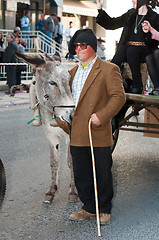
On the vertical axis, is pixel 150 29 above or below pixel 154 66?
above

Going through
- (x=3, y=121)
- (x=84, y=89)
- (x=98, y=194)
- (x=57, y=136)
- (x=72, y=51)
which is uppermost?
(x=72, y=51)

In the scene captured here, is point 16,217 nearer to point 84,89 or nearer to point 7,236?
point 7,236

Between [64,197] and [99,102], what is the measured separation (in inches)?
63.0

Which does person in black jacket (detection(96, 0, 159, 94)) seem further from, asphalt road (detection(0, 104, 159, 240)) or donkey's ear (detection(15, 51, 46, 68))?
donkey's ear (detection(15, 51, 46, 68))

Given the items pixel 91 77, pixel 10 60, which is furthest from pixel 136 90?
pixel 10 60

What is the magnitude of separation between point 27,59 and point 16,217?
174cm

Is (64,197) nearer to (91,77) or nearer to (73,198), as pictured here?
(73,198)

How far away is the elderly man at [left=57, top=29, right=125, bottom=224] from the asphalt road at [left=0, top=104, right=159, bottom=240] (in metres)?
0.34

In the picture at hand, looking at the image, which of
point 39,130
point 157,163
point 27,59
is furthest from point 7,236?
point 39,130

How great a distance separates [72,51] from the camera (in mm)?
4707

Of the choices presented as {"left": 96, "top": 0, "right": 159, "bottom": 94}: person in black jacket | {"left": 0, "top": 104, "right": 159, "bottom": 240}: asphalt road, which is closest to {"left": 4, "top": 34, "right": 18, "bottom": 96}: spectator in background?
{"left": 0, "top": 104, "right": 159, "bottom": 240}: asphalt road

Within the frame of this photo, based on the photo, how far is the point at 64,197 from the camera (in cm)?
562

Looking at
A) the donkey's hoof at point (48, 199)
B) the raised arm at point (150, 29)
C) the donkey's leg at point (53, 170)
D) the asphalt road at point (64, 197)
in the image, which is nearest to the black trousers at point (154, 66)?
the raised arm at point (150, 29)

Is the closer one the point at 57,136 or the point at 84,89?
the point at 84,89
